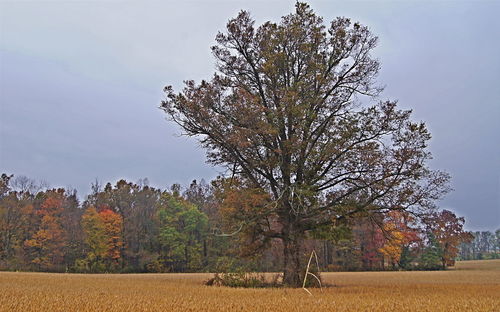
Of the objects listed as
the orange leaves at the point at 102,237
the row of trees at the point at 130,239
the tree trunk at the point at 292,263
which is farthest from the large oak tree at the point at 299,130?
the orange leaves at the point at 102,237

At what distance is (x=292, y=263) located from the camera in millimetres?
24062

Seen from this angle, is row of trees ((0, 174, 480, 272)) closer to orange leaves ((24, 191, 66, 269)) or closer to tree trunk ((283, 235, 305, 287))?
orange leaves ((24, 191, 66, 269))

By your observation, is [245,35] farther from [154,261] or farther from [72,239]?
[72,239]

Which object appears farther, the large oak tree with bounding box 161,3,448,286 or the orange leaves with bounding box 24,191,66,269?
the orange leaves with bounding box 24,191,66,269

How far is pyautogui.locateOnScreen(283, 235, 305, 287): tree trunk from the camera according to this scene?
2375 centimetres

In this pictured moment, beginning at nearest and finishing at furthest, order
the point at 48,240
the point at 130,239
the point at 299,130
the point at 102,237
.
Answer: the point at 299,130 → the point at 48,240 → the point at 102,237 → the point at 130,239

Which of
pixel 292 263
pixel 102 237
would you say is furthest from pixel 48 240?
pixel 292 263

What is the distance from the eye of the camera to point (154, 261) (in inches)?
2479

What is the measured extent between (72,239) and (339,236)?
50.7 m

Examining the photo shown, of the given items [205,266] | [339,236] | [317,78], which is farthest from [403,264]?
[317,78]

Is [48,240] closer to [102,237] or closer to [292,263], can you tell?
[102,237]

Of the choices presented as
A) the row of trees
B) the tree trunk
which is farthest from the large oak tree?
the row of trees

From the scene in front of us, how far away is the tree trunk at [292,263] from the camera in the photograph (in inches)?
935

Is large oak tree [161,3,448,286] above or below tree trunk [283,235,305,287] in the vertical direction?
above
